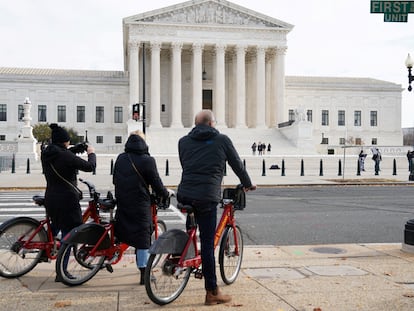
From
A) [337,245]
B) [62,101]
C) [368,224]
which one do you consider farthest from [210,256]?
[62,101]

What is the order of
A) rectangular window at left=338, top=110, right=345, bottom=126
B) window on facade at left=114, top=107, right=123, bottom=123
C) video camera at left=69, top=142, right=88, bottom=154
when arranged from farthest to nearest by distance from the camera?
rectangular window at left=338, top=110, right=345, bottom=126 < window on facade at left=114, top=107, right=123, bottom=123 < video camera at left=69, top=142, right=88, bottom=154

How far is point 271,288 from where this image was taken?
20.4 feet

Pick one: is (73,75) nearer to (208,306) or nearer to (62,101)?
(62,101)

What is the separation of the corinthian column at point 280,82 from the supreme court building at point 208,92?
0.13m

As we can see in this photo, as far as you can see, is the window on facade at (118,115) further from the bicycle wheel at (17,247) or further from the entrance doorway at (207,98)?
the bicycle wheel at (17,247)

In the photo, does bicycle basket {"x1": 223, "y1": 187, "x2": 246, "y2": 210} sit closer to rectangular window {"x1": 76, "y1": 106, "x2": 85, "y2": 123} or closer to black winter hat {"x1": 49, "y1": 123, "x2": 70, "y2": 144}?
black winter hat {"x1": 49, "y1": 123, "x2": 70, "y2": 144}

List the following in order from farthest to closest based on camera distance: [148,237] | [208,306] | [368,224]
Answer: [368,224] < [148,237] < [208,306]

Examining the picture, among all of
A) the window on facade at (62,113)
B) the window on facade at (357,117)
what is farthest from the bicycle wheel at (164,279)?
the window on facade at (357,117)

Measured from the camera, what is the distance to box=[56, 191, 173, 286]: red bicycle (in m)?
6.13

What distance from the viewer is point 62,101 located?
244 feet

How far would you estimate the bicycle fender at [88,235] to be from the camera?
19.9ft

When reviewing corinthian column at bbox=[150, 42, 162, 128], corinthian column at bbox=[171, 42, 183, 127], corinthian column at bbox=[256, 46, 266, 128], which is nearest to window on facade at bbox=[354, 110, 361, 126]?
corinthian column at bbox=[256, 46, 266, 128]

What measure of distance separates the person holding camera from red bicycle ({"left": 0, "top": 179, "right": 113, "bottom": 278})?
24 cm

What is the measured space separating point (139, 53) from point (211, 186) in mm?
67889
